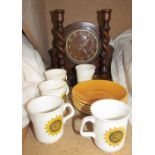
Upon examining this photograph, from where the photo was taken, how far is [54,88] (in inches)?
26.4

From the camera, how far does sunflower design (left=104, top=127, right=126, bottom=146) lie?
1.49ft

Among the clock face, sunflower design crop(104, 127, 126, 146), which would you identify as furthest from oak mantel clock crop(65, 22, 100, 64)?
sunflower design crop(104, 127, 126, 146)

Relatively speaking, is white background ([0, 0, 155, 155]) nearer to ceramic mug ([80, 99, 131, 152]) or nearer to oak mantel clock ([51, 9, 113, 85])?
ceramic mug ([80, 99, 131, 152])

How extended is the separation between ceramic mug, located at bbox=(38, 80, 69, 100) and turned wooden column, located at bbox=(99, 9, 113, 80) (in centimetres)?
32

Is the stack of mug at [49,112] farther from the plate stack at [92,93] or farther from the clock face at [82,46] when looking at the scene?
the clock face at [82,46]

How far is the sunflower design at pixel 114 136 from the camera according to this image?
1.49ft

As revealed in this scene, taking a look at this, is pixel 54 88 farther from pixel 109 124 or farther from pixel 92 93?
pixel 109 124

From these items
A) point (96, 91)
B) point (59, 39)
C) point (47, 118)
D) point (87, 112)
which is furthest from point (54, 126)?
point (59, 39)

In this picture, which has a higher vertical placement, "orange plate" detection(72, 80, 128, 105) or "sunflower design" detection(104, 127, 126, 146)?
"orange plate" detection(72, 80, 128, 105)

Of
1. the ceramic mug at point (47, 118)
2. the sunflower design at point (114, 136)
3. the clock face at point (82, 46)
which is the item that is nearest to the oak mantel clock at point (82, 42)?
the clock face at point (82, 46)
